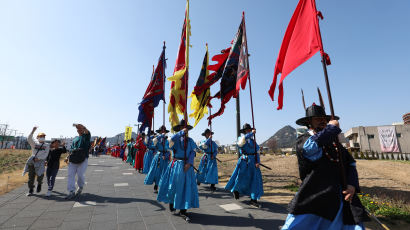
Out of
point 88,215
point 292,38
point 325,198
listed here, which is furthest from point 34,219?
point 292,38

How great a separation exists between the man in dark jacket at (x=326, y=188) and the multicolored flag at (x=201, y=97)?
508 centimetres

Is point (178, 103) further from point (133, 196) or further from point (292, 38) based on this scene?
point (292, 38)

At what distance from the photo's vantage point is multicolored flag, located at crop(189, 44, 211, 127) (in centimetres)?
744

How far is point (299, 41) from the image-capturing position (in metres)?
3.48

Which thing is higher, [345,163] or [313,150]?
[313,150]

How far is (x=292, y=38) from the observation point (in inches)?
143

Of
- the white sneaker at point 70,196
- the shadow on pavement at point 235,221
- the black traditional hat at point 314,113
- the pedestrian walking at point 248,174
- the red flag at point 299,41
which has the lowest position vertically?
the shadow on pavement at point 235,221

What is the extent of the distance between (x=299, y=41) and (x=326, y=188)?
246 centimetres

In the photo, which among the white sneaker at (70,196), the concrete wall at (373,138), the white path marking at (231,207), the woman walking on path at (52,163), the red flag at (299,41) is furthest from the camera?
the concrete wall at (373,138)

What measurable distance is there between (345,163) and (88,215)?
520 centimetres

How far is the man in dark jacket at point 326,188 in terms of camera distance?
7.45 feet

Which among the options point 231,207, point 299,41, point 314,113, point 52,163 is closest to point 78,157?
point 52,163

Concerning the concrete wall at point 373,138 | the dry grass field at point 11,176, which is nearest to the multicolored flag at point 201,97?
the dry grass field at point 11,176

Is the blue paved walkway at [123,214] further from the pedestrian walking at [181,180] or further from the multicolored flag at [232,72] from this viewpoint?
the multicolored flag at [232,72]
